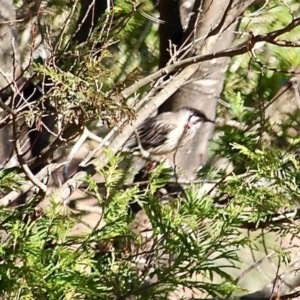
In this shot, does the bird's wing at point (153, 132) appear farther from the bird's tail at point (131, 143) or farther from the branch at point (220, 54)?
the branch at point (220, 54)

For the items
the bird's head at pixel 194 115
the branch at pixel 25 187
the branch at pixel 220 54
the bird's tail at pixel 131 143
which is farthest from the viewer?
the bird's tail at pixel 131 143

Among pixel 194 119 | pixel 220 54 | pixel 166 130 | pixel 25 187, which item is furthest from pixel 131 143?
pixel 220 54

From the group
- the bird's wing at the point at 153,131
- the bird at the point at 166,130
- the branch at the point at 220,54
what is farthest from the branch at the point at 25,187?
the bird's wing at the point at 153,131

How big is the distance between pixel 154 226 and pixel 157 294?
0.21 meters

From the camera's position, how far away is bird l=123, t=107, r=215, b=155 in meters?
3.41

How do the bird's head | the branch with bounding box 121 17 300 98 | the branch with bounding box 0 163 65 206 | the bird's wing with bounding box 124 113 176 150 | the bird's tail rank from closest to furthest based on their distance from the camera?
the branch with bounding box 121 17 300 98 → the branch with bounding box 0 163 65 206 → the bird's head → the bird's tail → the bird's wing with bounding box 124 113 176 150

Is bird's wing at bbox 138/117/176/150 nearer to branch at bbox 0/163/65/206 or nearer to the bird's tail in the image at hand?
the bird's tail

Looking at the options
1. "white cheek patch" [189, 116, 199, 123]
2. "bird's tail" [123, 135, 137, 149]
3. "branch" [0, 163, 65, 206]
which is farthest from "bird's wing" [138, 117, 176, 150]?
"branch" [0, 163, 65, 206]

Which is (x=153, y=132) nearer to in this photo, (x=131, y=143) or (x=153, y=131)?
(x=153, y=131)

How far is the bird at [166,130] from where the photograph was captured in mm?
3412

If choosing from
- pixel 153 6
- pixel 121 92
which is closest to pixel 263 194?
pixel 121 92

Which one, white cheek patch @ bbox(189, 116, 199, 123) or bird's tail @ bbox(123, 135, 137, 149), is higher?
white cheek patch @ bbox(189, 116, 199, 123)

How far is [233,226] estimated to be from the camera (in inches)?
83.4

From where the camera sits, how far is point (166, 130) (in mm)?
4383
